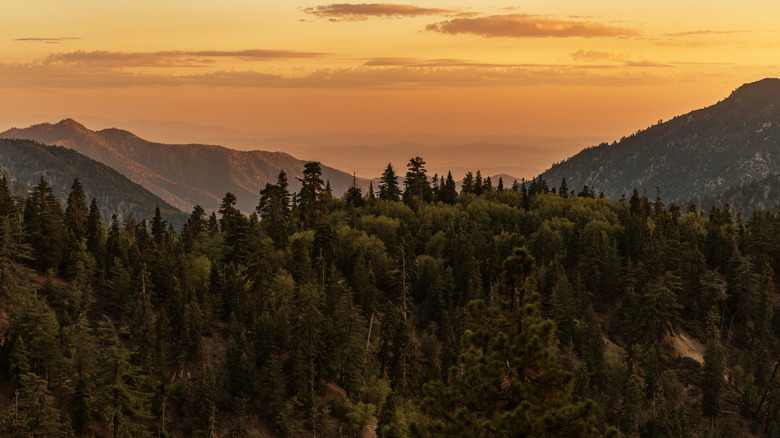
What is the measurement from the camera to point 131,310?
105 meters

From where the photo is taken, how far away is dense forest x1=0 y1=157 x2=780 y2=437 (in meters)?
92.1

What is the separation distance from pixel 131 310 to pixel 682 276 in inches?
4156

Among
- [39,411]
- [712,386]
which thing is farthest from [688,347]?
[39,411]

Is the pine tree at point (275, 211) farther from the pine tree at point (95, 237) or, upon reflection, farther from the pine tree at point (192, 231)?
the pine tree at point (95, 237)

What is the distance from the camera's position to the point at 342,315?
4491 inches

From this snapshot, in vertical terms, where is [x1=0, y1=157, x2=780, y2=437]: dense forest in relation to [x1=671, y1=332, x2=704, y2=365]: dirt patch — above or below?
above

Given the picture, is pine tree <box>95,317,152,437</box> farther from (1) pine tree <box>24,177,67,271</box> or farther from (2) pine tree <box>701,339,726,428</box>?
(2) pine tree <box>701,339,726,428</box>

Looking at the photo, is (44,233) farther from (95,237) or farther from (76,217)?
(76,217)

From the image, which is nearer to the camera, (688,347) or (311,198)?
(688,347)

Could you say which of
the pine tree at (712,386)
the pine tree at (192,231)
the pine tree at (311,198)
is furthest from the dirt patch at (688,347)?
the pine tree at (192,231)

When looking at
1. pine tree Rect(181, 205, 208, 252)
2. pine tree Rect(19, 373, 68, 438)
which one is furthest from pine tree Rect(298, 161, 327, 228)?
pine tree Rect(19, 373, 68, 438)

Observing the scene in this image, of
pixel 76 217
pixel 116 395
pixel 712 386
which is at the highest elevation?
pixel 76 217

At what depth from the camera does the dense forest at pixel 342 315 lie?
92062mm

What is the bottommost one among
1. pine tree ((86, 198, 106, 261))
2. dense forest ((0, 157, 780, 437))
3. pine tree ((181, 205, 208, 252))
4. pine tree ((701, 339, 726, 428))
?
pine tree ((701, 339, 726, 428))
